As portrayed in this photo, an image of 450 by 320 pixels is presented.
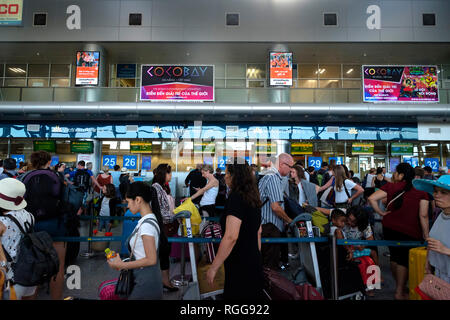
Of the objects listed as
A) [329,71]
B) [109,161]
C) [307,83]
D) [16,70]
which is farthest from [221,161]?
[16,70]

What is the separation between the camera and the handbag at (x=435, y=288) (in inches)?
84.2

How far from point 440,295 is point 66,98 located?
1587 centimetres

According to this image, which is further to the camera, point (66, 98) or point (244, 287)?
point (66, 98)

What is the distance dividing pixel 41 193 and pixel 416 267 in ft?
14.5

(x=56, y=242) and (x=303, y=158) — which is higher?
(x=303, y=158)

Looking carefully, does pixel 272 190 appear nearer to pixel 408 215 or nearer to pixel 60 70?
pixel 408 215

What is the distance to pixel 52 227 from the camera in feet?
11.0

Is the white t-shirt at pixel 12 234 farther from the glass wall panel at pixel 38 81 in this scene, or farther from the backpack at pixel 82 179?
the glass wall panel at pixel 38 81

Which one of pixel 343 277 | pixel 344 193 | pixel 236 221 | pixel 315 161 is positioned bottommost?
pixel 343 277

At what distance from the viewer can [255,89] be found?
14.0m

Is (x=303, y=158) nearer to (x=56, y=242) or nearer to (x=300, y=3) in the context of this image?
(x=300, y=3)

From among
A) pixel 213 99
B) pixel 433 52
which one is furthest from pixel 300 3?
Answer: pixel 433 52

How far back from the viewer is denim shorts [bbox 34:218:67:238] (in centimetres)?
329

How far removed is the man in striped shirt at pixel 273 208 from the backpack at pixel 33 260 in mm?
2542
